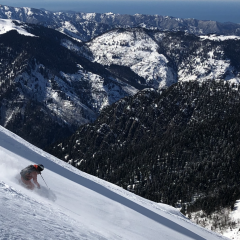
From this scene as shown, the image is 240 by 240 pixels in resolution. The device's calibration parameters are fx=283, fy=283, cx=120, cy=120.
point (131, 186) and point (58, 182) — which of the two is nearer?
point (58, 182)

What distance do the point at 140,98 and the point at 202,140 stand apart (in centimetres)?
6763

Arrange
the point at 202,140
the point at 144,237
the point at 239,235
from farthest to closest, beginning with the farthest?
the point at 202,140 < the point at 239,235 < the point at 144,237

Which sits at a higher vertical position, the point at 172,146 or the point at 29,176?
the point at 172,146

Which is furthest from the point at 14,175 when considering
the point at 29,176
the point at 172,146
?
the point at 172,146

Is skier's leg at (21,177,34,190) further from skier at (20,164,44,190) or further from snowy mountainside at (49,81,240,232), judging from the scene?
snowy mountainside at (49,81,240,232)

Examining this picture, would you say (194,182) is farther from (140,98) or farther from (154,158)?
(140,98)

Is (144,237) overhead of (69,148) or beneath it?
beneath

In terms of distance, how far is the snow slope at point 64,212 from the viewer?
51.3 ft

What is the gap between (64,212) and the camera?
21234 mm

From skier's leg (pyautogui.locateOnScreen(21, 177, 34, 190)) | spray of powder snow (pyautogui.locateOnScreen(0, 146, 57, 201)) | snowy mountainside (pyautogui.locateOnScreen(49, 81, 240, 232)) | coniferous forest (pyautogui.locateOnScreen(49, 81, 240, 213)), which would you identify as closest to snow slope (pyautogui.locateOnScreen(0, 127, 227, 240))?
spray of powder snow (pyautogui.locateOnScreen(0, 146, 57, 201))

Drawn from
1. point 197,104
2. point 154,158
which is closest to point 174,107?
point 197,104

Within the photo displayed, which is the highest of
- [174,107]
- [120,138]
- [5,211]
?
[174,107]

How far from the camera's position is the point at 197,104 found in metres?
172

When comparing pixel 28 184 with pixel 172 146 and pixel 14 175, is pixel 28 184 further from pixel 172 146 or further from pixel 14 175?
pixel 172 146
